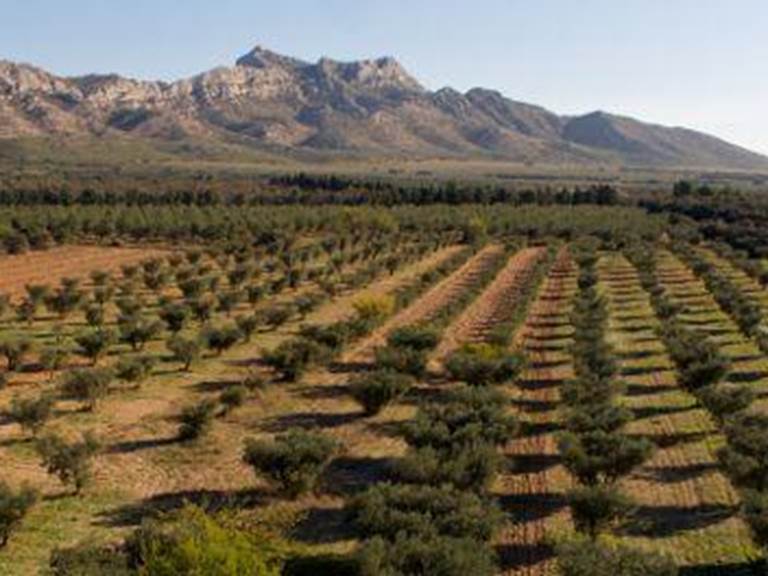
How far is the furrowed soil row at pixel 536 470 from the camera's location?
24.4 metres

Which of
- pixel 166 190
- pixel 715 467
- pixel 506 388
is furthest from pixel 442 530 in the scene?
pixel 166 190

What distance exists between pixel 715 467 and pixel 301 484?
43.3 feet

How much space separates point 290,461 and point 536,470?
8029 millimetres

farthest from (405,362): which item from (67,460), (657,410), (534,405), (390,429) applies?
(67,460)

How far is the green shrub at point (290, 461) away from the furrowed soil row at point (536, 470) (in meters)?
5.30

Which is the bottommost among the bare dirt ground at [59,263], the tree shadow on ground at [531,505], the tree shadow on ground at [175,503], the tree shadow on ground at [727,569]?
the bare dirt ground at [59,263]

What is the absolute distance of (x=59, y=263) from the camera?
89312 mm

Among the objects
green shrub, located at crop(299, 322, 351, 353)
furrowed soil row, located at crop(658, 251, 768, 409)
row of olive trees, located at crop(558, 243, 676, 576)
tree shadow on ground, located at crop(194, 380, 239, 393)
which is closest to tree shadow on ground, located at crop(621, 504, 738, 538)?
row of olive trees, located at crop(558, 243, 676, 576)

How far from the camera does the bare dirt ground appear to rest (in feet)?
255

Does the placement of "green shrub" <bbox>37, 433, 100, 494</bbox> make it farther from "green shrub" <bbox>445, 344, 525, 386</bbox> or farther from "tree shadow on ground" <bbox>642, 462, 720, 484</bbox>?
"tree shadow on ground" <bbox>642, 462, 720, 484</bbox>

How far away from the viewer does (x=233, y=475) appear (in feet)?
98.8

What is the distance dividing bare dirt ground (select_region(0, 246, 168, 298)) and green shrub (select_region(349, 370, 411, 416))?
39.9m

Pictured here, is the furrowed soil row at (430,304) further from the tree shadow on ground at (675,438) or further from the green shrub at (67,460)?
the green shrub at (67,460)

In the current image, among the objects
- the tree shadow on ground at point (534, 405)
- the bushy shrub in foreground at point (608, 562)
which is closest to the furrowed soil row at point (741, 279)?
the tree shadow on ground at point (534, 405)
